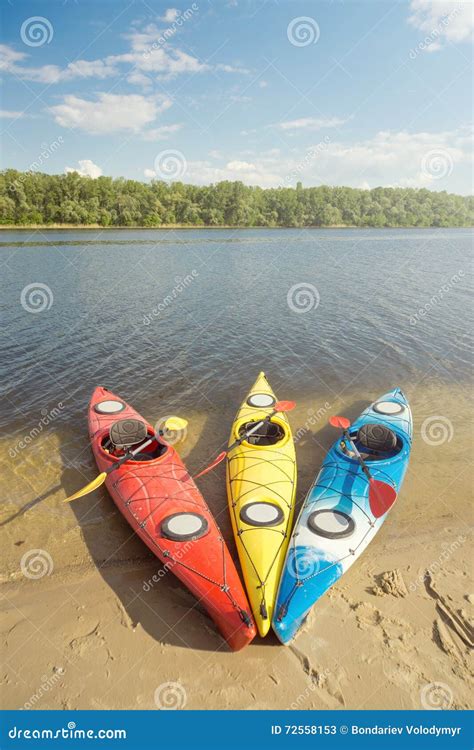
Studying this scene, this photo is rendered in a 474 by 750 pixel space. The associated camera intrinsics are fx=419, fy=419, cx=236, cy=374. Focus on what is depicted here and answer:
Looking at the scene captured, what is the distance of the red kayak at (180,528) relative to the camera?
5.88m

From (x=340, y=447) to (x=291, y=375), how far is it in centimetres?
623

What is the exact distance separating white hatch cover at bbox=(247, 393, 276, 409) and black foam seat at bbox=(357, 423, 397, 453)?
2527 mm

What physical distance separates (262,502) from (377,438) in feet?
10.3

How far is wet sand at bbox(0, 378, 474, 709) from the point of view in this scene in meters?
5.25

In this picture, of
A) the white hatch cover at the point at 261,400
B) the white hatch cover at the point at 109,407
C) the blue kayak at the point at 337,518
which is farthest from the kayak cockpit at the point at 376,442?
the white hatch cover at the point at 109,407

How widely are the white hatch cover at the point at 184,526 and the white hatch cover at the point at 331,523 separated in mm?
1830

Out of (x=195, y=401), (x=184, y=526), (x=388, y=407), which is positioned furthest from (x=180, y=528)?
(x=388, y=407)

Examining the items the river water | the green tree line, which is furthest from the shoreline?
the river water

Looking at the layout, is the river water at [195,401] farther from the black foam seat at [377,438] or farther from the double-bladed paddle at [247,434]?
the black foam seat at [377,438]

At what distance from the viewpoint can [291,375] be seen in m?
14.8

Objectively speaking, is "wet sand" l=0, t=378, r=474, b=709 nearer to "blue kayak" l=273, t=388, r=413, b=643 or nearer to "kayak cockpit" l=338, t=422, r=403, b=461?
"blue kayak" l=273, t=388, r=413, b=643

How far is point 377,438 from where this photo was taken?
905 cm

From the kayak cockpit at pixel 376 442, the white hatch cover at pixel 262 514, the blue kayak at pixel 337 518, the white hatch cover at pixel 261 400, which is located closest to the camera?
the blue kayak at pixel 337 518
